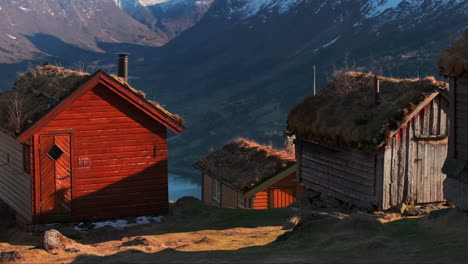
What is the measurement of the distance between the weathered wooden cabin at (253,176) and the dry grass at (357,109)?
5736 mm

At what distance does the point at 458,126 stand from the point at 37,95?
13050 millimetres

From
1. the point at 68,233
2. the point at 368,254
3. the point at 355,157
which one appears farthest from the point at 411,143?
the point at 68,233

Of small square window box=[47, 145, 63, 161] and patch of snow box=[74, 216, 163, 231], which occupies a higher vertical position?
small square window box=[47, 145, 63, 161]

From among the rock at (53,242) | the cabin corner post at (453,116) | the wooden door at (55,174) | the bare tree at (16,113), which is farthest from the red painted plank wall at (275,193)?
the rock at (53,242)

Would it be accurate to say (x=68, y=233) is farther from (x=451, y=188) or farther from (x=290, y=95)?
(x=290, y=95)

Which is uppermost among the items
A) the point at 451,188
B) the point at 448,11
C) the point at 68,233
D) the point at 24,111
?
the point at 448,11

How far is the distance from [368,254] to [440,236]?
218 centimetres

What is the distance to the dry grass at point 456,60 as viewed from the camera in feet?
53.4

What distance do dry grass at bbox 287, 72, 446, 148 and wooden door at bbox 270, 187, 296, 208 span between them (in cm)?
725

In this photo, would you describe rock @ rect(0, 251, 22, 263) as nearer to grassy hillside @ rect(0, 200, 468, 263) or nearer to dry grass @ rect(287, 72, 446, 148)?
grassy hillside @ rect(0, 200, 468, 263)

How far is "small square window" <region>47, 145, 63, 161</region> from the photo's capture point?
19.6 m

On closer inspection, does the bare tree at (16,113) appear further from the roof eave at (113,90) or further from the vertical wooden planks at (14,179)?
the vertical wooden planks at (14,179)

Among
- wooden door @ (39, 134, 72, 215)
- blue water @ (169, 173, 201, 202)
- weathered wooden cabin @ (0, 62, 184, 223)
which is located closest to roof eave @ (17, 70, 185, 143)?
weathered wooden cabin @ (0, 62, 184, 223)

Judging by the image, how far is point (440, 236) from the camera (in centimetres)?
1460
